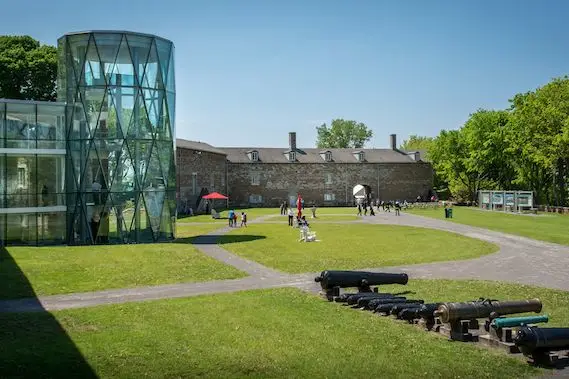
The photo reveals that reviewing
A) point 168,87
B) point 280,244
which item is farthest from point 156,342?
point 168,87

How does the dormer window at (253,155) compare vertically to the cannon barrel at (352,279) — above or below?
above

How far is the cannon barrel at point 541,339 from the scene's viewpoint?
9219mm

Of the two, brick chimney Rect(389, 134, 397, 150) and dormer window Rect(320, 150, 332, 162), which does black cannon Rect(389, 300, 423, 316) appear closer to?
dormer window Rect(320, 150, 332, 162)

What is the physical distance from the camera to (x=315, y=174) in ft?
241

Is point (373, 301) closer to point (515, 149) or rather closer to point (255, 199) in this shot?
point (515, 149)

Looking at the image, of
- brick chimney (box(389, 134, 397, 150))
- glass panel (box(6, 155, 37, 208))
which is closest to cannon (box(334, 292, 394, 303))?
glass panel (box(6, 155, 37, 208))

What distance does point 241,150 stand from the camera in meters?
74.2

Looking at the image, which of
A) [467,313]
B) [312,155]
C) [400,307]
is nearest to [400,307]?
[400,307]

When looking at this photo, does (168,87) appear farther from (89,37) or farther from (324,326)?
(324,326)

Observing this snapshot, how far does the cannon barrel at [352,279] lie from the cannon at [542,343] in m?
5.61

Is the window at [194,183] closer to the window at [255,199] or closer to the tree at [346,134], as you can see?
the window at [255,199]

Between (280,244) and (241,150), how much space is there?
47.6m

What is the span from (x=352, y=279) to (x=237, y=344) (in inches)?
195

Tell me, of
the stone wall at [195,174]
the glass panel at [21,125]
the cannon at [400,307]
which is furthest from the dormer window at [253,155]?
the cannon at [400,307]
